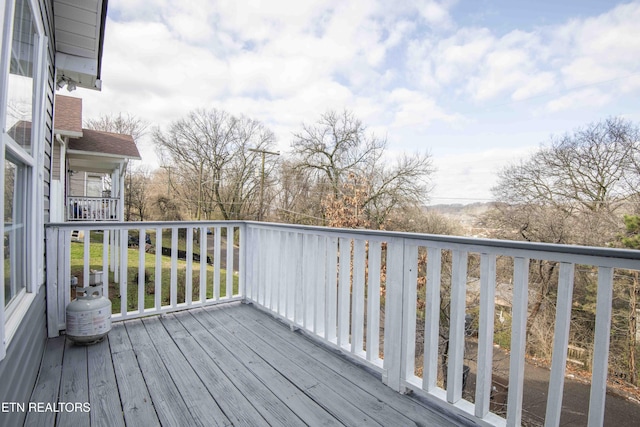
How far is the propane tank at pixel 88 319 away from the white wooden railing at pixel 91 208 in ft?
27.2

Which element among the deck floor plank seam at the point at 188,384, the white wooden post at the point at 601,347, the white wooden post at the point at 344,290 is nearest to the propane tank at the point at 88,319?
the deck floor plank seam at the point at 188,384

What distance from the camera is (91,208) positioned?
9.59 m

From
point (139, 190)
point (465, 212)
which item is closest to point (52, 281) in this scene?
point (465, 212)

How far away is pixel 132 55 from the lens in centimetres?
1092

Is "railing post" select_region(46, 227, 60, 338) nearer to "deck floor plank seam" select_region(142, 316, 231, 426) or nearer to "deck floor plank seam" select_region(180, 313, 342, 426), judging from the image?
"deck floor plank seam" select_region(142, 316, 231, 426)

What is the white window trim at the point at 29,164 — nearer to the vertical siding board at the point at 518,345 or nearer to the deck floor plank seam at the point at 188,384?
the deck floor plank seam at the point at 188,384

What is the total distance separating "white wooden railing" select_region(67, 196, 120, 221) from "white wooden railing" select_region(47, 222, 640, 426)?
7819mm

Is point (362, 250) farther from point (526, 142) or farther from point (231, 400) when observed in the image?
point (526, 142)

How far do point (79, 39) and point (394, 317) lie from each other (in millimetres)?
3974

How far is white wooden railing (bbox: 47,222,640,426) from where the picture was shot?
4.26 feet

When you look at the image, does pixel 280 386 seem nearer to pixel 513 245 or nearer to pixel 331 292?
pixel 331 292

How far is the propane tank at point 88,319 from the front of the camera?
2.51 meters

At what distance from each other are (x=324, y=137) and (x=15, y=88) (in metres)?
13.8

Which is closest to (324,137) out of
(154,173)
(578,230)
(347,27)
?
(347,27)
